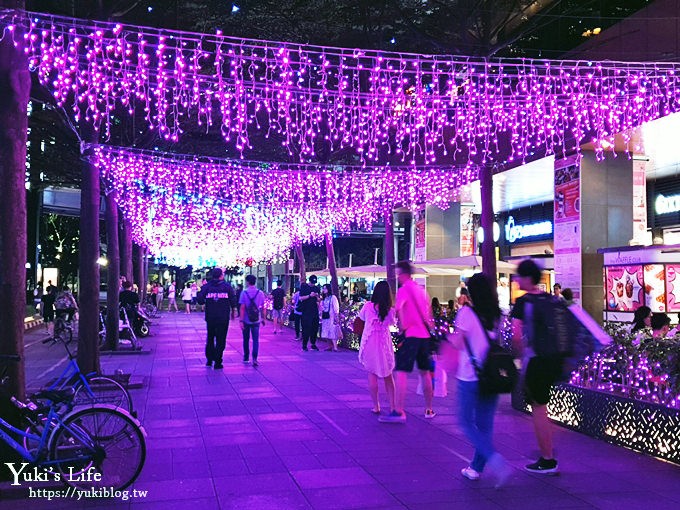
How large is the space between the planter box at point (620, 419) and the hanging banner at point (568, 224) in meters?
8.66

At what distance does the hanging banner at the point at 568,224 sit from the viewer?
50.1ft

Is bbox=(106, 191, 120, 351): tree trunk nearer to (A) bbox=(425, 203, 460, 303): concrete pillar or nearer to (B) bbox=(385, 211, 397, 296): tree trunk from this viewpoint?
(B) bbox=(385, 211, 397, 296): tree trunk

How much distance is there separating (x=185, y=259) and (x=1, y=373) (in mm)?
47784

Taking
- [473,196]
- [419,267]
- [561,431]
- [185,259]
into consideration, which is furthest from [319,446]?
[185,259]

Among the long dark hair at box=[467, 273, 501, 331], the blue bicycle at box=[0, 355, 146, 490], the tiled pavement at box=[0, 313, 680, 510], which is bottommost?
the tiled pavement at box=[0, 313, 680, 510]

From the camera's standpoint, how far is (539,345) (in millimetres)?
5141

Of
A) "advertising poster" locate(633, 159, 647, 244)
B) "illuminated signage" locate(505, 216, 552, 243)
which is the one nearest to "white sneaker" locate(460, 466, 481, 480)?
"advertising poster" locate(633, 159, 647, 244)

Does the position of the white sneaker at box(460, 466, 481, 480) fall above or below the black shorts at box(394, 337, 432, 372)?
below

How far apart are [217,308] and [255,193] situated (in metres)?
11.2

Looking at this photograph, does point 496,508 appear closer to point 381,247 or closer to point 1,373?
point 1,373

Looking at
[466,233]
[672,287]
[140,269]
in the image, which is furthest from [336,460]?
[140,269]

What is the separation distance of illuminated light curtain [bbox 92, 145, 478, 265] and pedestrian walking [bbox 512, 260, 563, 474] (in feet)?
26.0

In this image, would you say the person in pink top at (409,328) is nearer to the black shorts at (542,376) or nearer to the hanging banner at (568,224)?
the black shorts at (542,376)

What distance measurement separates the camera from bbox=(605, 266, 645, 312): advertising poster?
1391cm
